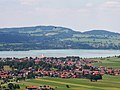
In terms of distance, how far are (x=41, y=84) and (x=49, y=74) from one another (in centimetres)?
2249

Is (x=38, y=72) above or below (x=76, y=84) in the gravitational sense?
above

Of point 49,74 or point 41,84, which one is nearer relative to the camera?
point 41,84

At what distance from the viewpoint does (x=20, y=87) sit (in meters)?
93.8

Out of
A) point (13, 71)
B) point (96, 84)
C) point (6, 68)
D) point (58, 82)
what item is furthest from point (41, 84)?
point (6, 68)

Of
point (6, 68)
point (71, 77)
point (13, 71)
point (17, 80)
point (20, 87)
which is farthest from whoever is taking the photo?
point (6, 68)

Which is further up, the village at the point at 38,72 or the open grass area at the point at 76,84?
the village at the point at 38,72

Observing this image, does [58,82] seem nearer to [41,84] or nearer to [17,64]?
[41,84]

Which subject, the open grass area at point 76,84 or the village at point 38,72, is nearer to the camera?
the open grass area at point 76,84

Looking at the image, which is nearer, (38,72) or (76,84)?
(76,84)

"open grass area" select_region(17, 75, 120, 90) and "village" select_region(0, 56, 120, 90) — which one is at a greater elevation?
"village" select_region(0, 56, 120, 90)

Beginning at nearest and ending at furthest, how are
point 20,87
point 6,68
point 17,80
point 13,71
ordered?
point 20,87
point 17,80
point 13,71
point 6,68

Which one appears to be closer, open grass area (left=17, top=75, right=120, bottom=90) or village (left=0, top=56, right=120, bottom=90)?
open grass area (left=17, top=75, right=120, bottom=90)

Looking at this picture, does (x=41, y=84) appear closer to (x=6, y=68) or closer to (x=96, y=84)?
(x=96, y=84)

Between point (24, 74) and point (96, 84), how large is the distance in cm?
2827
